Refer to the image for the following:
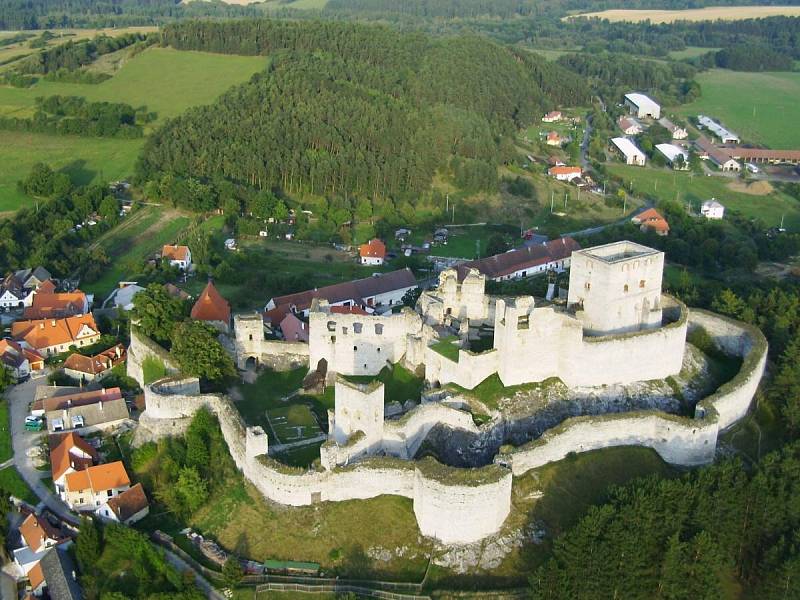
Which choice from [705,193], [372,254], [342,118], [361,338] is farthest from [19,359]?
[705,193]

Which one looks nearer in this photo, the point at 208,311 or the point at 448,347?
the point at 448,347

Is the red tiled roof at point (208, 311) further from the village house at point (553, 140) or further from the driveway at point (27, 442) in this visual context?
the village house at point (553, 140)

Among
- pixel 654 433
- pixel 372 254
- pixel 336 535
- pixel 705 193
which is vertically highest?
pixel 654 433

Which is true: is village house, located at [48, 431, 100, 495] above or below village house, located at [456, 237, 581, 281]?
above

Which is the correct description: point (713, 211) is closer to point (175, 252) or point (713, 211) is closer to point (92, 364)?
point (175, 252)

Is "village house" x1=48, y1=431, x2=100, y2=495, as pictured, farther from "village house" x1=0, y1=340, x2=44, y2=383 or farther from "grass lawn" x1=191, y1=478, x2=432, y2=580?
"village house" x1=0, y1=340, x2=44, y2=383

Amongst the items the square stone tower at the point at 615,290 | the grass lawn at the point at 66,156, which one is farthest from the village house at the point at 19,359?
the grass lawn at the point at 66,156

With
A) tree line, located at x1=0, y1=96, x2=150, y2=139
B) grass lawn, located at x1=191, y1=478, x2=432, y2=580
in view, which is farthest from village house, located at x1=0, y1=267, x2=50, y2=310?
tree line, located at x1=0, y1=96, x2=150, y2=139
